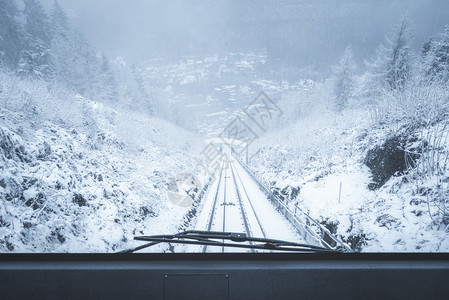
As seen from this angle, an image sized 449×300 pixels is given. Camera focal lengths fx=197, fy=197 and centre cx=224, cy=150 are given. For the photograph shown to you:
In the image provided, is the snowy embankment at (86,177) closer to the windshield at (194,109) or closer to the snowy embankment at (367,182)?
the windshield at (194,109)

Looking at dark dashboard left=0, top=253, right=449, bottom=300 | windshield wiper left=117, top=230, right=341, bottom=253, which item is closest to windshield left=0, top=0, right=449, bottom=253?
A: windshield wiper left=117, top=230, right=341, bottom=253

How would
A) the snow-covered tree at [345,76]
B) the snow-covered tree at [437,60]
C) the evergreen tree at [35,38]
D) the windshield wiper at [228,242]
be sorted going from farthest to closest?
the evergreen tree at [35,38], the snow-covered tree at [345,76], the snow-covered tree at [437,60], the windshield wiper at [228,242]

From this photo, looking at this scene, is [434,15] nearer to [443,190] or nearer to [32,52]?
[443,190]

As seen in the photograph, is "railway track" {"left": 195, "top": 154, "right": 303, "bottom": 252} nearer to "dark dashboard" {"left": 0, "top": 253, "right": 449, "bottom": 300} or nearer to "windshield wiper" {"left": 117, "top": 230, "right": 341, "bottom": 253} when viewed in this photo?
"windshield wiper" {"left": 117, "top": 230, "right": 341, "bottom": 253}

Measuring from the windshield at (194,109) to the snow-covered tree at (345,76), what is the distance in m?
0.05

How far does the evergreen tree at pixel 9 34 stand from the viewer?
11.7 feet

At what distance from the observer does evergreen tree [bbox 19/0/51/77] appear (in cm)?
446

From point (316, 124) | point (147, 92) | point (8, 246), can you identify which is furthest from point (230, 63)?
point (316, 124)

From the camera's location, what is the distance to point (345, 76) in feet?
14.6

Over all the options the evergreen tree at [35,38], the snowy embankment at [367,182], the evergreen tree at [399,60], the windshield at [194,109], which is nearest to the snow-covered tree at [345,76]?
the windshield at [194,109]

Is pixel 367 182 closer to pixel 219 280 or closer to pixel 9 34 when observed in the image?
pixel 219 280

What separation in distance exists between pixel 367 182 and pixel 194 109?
245 inches

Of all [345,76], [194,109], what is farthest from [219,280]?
[345,76]

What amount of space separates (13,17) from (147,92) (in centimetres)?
276
